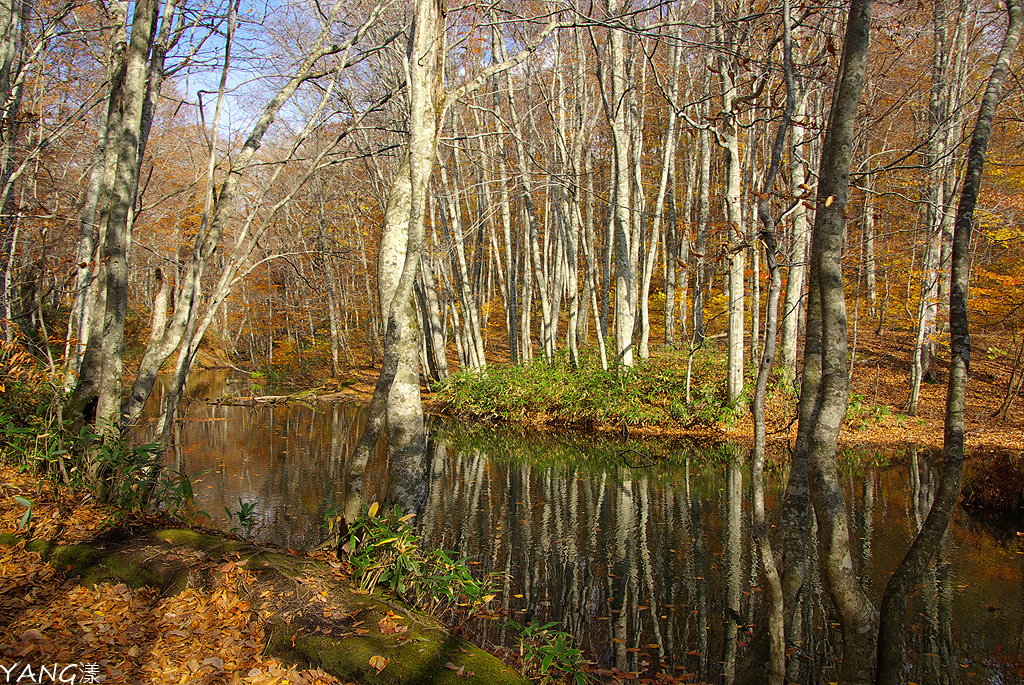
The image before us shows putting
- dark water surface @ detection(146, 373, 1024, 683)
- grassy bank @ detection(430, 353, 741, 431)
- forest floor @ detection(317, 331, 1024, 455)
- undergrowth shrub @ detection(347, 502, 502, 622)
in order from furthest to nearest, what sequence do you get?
1. grassy bank @ detection(430, 353, 741, 431)
2. forest floor @ detection(317, 331, 1024, 455)
3. dark water surface @ detection(146, 373, 1024, 683)
4. undergrowth shrub @ detection(347, 502, 502, 622)

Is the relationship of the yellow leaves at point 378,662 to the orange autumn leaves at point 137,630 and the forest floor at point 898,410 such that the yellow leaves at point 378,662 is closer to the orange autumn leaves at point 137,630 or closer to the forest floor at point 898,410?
the orange autumn leaves at point 137,630

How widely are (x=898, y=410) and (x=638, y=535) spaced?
1030 centimetres

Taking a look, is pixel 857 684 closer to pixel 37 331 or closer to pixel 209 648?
pixel 209 648

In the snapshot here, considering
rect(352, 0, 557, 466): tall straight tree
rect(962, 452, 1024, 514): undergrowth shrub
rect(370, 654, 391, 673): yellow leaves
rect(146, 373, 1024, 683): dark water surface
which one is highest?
rect(352, 0, 557, 466): tall straight tree

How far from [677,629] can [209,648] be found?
3.31 meters

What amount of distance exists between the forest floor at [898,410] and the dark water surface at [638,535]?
4.47ft

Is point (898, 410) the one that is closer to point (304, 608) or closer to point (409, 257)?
point (409, 257)

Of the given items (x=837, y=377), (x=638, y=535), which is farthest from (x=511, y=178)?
(x=837, y=377)

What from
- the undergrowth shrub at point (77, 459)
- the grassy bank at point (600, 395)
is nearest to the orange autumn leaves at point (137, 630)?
the undergrowth shrub at point (77, 459)

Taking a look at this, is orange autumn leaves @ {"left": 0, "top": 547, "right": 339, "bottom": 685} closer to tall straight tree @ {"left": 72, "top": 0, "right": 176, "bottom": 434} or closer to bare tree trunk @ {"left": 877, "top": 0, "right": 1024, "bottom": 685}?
tall straight tree @ {"left": 72, "top": 0, "right": 176, "bottom": 434}

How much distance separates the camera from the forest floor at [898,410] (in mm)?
12000

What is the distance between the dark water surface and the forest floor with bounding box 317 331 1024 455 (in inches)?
53.7

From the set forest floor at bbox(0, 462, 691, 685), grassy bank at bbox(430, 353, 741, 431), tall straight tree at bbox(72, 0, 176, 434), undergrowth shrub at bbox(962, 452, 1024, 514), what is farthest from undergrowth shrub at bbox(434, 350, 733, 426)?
tall straight tree at bbox(72, 0, 176, 434)

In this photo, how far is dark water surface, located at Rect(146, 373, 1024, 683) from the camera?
4.46 m
